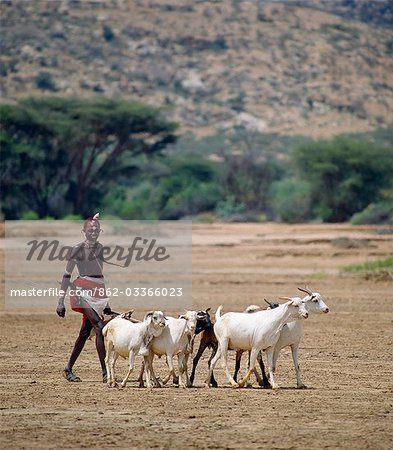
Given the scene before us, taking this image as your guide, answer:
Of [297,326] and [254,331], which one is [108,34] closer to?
[297,326]

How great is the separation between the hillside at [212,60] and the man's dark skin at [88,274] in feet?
247

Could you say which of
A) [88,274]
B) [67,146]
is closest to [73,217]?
[67,146]

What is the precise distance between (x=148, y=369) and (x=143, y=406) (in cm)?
140

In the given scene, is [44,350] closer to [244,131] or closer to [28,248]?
[28,248]

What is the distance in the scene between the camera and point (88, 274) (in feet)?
47.4

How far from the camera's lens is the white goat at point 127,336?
1350 cm

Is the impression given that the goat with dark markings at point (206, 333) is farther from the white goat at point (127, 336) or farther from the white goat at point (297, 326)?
the white goat at point (297, 326)

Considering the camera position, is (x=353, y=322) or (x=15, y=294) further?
(x=15, y=294)

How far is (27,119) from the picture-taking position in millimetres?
59031

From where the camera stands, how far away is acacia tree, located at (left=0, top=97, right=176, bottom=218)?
5725cm

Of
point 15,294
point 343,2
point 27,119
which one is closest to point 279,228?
point 27,119

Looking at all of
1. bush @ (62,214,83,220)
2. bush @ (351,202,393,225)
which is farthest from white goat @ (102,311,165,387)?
bush @ (62,214,83,220)

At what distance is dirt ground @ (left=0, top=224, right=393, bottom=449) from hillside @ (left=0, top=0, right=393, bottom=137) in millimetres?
68514

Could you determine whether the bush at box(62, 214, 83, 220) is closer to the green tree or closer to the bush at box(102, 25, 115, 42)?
the green tree
